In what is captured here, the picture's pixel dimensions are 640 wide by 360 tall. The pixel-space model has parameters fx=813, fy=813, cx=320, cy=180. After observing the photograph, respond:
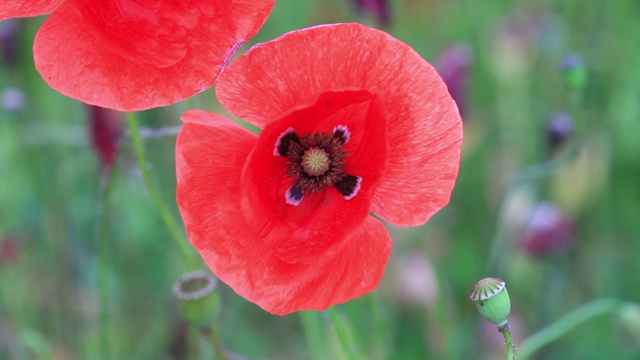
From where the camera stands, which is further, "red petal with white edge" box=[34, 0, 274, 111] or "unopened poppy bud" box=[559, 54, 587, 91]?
"unopened poppy bud" box=[559, 54, 587, 91]

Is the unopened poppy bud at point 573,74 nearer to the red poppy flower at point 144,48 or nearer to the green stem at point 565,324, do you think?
the green stem at point 565,324

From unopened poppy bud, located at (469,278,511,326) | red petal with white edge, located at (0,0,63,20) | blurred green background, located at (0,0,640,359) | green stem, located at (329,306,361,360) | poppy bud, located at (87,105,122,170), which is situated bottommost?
blurred green background, located at (0,0,640,359)

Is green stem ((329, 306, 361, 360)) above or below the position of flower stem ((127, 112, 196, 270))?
below

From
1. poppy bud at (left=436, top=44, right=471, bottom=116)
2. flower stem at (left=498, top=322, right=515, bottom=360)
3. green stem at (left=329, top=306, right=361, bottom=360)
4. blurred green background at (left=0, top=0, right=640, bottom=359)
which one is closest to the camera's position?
flower stem at (left=498, top=322, right=515, bottom=360)

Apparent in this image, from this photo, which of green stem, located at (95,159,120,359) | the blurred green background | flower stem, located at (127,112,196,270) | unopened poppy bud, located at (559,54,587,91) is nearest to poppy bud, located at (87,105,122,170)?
the blurred green background

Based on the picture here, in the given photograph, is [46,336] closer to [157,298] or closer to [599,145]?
[157,298]

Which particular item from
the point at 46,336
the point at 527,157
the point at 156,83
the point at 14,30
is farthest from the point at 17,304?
the point at 527,157

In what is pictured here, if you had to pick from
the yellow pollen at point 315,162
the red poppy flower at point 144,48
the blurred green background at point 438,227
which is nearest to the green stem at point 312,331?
the blurred green background at point 438,227

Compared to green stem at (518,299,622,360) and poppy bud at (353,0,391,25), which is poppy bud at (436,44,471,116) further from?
green stem at (518,299,622,360)
